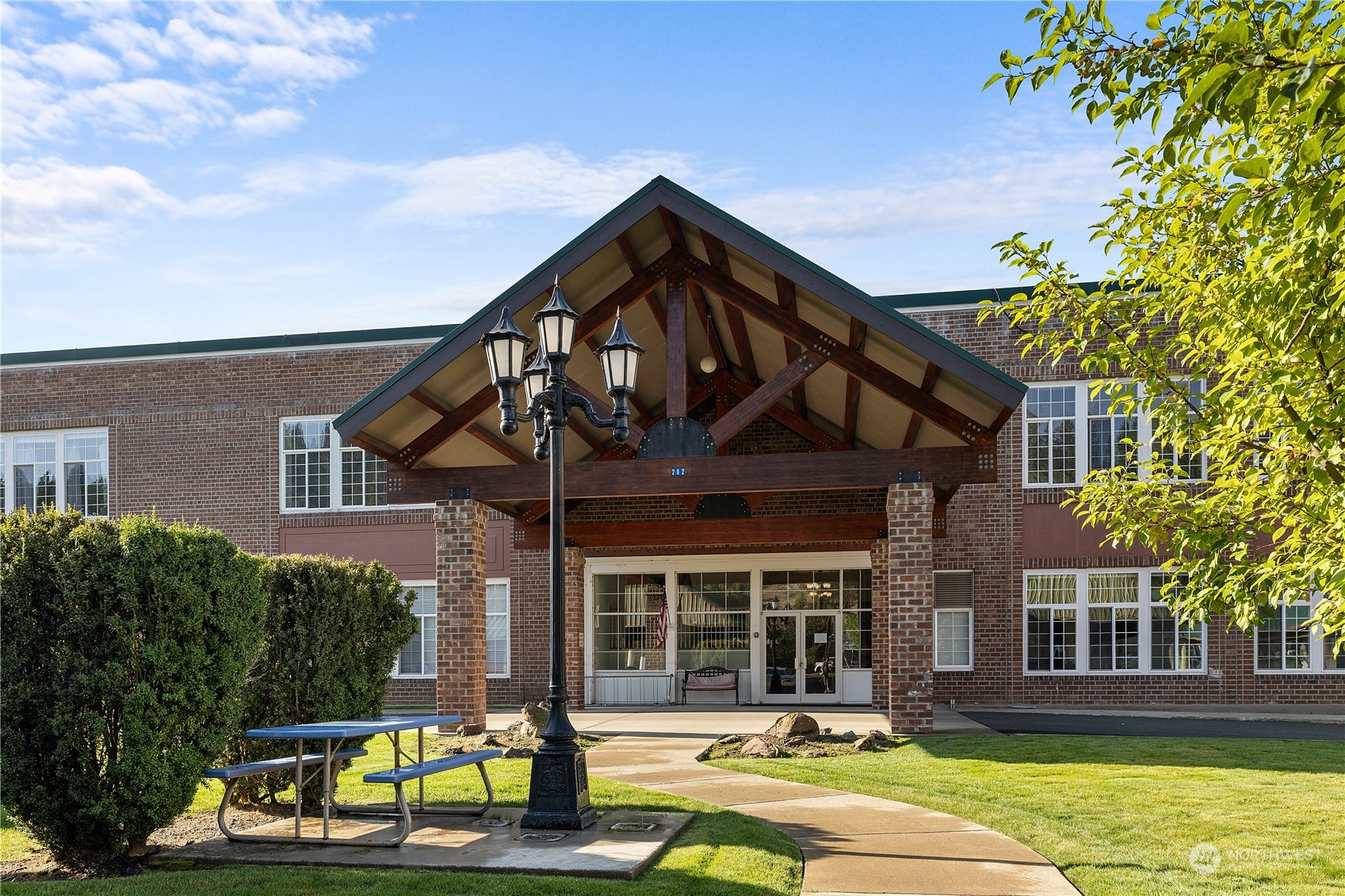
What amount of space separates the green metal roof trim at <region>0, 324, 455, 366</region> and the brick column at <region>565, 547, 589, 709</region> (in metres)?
5.42

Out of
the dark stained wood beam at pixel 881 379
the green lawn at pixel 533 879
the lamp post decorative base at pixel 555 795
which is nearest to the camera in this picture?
the green lawn at pixel 533 879

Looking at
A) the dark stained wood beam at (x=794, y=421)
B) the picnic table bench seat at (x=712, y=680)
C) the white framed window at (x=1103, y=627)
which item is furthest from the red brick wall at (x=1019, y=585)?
the picnic table bench seat at (x=712, y=680)

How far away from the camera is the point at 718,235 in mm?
13086

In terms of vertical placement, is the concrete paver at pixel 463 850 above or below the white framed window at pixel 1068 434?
below

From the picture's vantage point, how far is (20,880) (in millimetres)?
6977

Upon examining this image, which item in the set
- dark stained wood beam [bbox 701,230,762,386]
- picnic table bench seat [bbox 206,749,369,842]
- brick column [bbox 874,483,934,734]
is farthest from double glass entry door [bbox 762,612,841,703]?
picnic table bench seat [bbox 206,749,369,842]

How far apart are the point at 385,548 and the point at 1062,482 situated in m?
13.0

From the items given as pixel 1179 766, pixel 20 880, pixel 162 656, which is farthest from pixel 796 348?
pixel 20 880

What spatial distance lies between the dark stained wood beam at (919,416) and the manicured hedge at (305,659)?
21.9 feet

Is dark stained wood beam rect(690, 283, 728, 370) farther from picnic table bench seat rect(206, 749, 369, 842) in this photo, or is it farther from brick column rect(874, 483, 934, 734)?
picnic table bench seat rect(206, 749, 369, 842)

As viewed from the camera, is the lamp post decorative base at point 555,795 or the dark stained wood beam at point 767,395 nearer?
the lamp post decorative base at point 555,795

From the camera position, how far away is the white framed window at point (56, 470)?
79.5 feet

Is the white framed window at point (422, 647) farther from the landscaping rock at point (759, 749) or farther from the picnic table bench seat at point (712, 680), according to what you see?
the landscaping rock at point (759, 749)

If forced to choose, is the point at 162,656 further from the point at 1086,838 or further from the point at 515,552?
the point at 515,552
